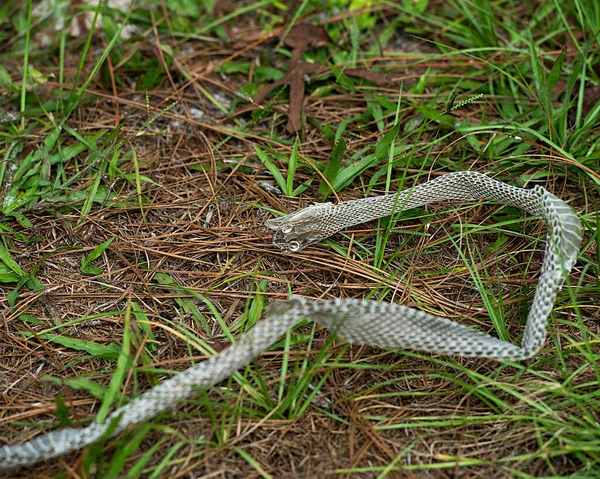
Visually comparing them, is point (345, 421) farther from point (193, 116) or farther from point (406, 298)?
point (193, 116)

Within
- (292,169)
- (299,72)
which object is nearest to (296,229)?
(292,169)

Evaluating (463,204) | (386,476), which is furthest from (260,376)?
(463,204)

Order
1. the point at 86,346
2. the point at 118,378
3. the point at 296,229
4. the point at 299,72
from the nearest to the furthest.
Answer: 1. the point at 118,378
2. the point at 86,346
3. the point at 296,229
4. the point at 299,72

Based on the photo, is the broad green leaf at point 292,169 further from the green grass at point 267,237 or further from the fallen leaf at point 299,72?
the fallen leaf at point 299,72

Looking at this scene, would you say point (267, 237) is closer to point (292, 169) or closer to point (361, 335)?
point (292, 169)

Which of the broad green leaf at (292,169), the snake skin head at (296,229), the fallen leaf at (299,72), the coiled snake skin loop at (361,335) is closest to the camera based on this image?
the coiled snake skin loop at (361,335)

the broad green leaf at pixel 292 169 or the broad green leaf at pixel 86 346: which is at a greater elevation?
the broad green leaf at pixel 292 169

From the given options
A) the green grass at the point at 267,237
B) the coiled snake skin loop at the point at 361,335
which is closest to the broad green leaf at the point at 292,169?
the green grass at the point at 267,237
